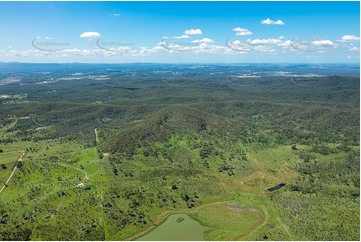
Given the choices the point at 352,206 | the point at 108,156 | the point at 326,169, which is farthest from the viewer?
the point at 108,156

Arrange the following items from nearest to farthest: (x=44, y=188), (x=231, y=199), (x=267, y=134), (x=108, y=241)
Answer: (x=108, y=241) < (x=231, y=199) < (x=44, y=188) < (x=267, y=134)

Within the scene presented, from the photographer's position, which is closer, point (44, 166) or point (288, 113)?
point (44, 166)

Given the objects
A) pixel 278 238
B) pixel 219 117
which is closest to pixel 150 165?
pixel 278 238

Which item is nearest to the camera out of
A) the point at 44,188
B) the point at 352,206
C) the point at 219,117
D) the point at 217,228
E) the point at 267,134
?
the point at 217,228

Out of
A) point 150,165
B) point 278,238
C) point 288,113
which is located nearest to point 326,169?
point 278,238

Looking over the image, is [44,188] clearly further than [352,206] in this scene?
Yes

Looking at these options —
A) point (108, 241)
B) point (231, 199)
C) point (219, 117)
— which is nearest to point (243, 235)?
point (231, 199)

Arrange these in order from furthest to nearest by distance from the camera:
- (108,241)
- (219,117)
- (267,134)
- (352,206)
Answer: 1. (219,117)
2. (267,134)
3. (352,206)
4. (108,241)

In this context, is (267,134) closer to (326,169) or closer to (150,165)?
(326,169)

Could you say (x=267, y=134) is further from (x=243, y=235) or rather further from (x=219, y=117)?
(x=243, y=235)
